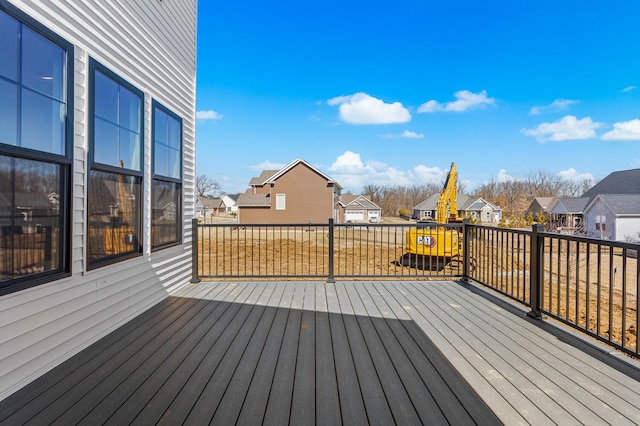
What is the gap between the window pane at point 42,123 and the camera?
178cm

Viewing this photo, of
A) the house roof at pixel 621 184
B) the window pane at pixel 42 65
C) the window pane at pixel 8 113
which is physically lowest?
the window pane at pixel 8 113

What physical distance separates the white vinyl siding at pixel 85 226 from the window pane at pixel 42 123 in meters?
0.11

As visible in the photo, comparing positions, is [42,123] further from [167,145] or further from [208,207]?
[208,207]

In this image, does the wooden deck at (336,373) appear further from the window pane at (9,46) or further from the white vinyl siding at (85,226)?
the window pane at (9,46)

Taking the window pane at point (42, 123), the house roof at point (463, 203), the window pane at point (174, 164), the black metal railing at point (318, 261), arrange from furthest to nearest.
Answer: the house roof at point (463, 203)
the black metal railing at point (318, 261)
the window pane at point (174, 164)
the window pane at point (42, 123)

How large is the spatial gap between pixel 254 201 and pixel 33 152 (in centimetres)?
2129

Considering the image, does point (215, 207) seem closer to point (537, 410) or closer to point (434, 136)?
point (434, 136)

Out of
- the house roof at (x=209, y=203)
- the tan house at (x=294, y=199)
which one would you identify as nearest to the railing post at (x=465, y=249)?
the tan house at (x=294, y=199)

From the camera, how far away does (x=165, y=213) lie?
144 inches

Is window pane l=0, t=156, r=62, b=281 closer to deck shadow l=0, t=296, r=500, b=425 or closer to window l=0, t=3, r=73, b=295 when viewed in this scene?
window l=0, t=3, r=73, b=295

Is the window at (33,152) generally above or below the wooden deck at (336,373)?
above

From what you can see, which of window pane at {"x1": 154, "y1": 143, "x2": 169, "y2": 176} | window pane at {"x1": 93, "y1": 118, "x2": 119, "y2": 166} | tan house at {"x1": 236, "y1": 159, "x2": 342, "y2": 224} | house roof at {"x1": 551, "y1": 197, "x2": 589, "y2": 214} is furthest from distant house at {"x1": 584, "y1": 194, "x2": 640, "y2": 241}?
window pane at {"x1": 93, "y1": 118, "x2": 119, "y2": 166}

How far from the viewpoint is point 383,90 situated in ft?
56.6

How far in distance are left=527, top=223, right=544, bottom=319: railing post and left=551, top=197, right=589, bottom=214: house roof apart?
29.1 metres
